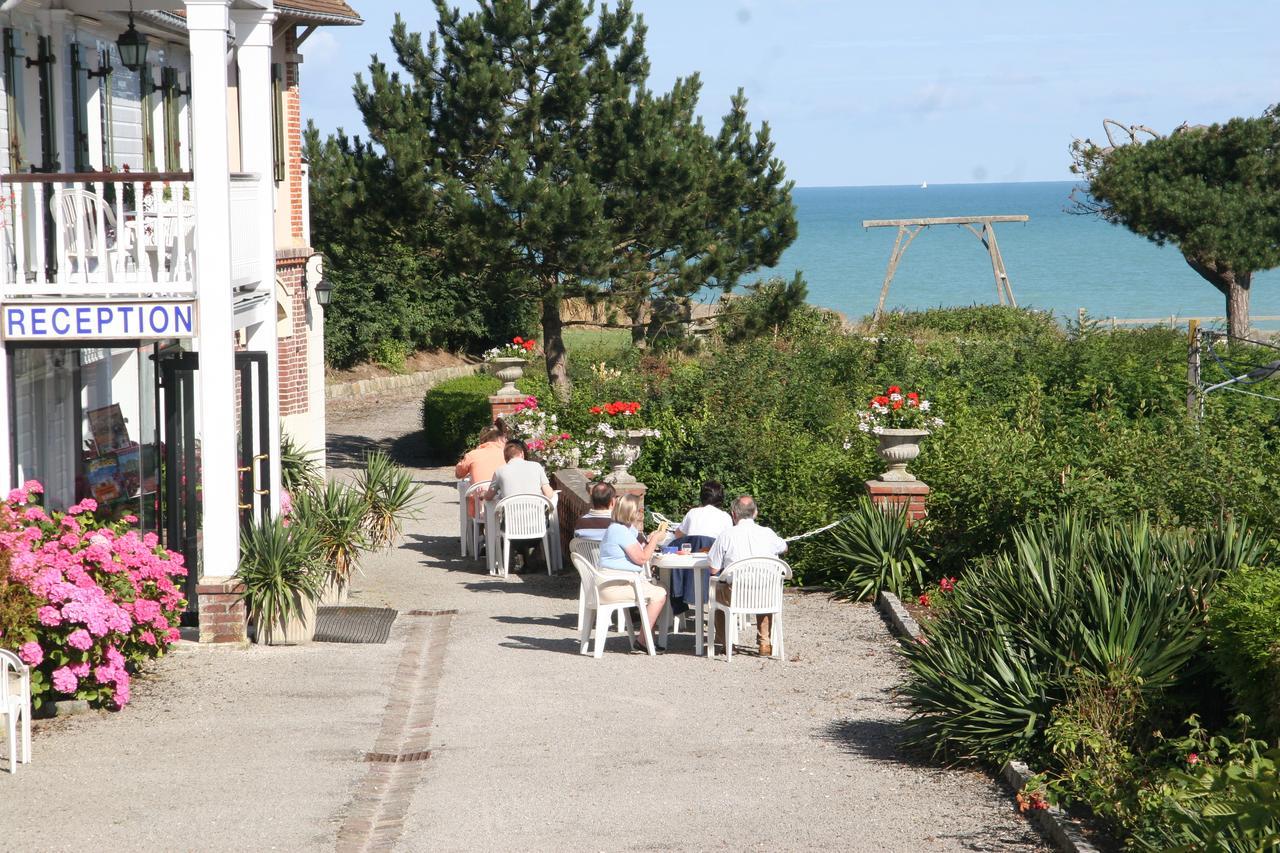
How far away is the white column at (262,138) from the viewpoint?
12.4 m

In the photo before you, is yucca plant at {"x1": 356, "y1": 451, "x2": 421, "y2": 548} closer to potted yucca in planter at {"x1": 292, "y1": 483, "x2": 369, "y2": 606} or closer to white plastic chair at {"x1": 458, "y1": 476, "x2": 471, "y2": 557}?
white plastic chair at {"x1": 458, "y1": 476, "x2": 471, "y2": 557}

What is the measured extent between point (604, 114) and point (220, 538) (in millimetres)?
13528

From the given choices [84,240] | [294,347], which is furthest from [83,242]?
[294,347]

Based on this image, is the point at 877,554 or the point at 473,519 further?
the point at 473,519

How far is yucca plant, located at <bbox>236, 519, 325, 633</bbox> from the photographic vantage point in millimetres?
11008

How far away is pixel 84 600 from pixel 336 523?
4402mm

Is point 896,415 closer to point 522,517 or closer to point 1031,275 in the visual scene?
point 522,517

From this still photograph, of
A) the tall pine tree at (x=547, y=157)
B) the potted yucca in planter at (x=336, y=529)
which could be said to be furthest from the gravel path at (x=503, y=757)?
the tall pine tree at (x=547, y=157)

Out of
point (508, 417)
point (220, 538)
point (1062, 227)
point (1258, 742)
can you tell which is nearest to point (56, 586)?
point (220, 538)

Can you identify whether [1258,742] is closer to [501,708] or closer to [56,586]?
[501,708]

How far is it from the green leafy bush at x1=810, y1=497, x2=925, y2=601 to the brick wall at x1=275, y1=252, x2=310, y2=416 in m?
9.08

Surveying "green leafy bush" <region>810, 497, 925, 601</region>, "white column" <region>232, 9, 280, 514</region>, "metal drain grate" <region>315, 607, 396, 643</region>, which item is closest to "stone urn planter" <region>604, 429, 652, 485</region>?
"green leafy bush" <region>810, 497, 925, 601</region>

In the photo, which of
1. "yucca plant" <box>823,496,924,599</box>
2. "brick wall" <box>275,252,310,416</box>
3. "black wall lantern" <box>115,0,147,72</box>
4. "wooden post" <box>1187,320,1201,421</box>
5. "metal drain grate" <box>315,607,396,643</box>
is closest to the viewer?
"metal drain grate" <box>315,607,396,643</box>

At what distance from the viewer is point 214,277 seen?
10.8m
